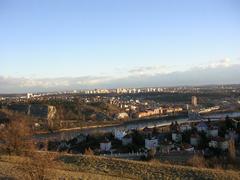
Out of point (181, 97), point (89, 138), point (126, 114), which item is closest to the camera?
point (89, 138)

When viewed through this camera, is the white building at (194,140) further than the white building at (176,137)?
No

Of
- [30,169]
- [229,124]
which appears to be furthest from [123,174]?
[229,124]

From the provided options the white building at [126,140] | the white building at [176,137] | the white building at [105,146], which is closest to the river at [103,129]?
the white building at [126,140]

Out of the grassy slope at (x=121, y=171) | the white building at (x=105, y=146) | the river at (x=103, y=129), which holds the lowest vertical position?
the river at (x=103, y=129)

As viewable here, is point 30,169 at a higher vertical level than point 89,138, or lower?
higher

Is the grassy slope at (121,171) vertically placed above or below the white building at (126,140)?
above

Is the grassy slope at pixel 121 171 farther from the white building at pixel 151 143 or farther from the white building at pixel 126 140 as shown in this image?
the white building at pixel 126 140

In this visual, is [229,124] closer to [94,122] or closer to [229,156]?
[229,156]

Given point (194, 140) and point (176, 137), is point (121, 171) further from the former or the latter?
point (176, 137)

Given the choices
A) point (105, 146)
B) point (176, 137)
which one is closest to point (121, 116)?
point (176, 137)
